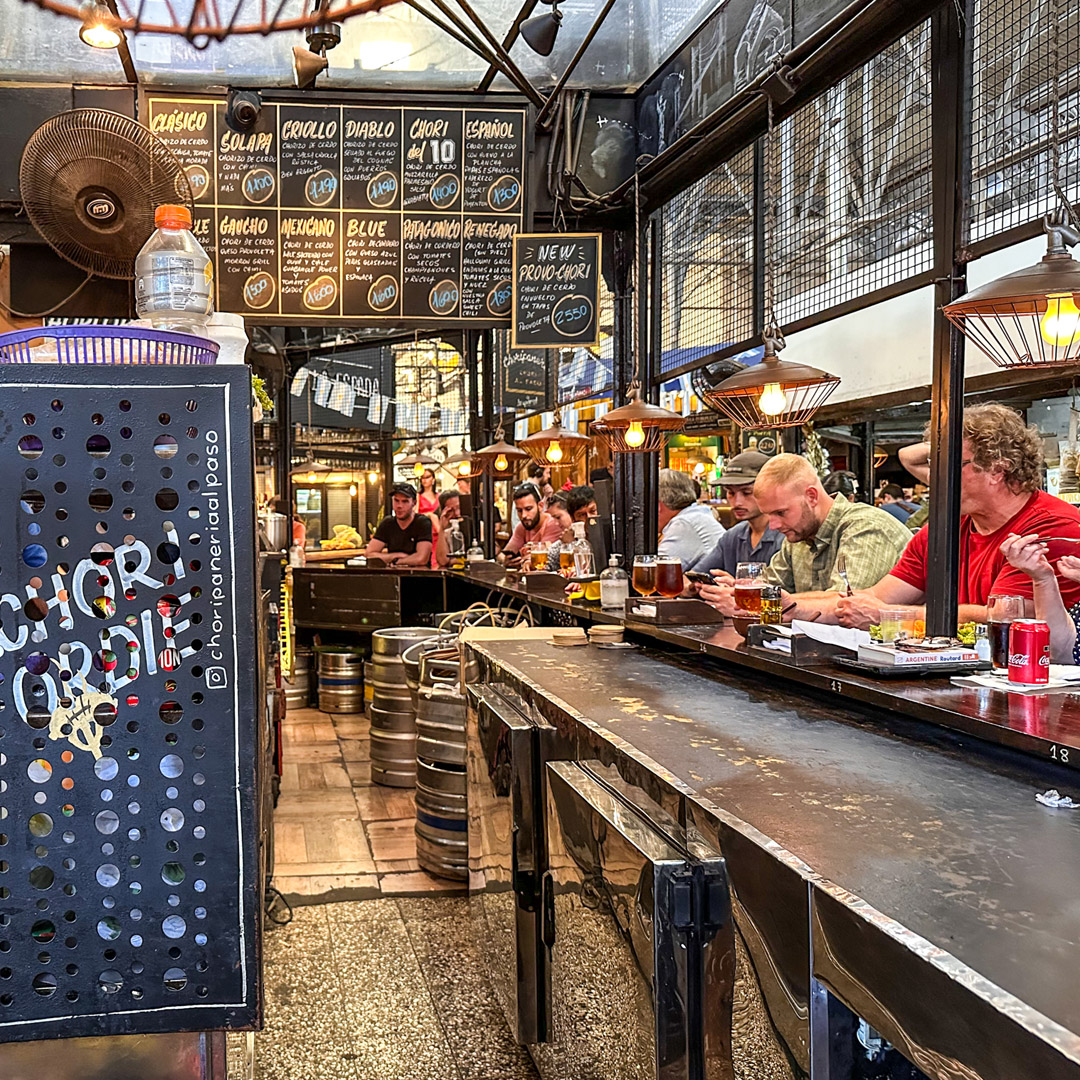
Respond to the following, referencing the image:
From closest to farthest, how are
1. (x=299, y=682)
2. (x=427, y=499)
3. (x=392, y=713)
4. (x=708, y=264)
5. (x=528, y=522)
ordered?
(x=392, y=713) < (x=708, y=264) < (x=299, y=682) < (x=528, y=522) < (x=427, y=499)

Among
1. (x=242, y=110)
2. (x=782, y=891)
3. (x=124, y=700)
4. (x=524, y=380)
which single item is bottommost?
(x=782, y=891)

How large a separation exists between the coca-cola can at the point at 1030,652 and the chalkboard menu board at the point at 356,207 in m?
4.78

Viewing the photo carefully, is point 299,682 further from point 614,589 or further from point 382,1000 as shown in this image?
point 382,1000

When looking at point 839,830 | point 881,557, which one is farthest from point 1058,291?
point 881,557

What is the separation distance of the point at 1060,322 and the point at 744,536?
317 cm

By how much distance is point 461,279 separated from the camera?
6.54 metres

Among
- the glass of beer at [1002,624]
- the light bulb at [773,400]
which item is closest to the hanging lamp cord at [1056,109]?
the glass of beer at [1002,624]

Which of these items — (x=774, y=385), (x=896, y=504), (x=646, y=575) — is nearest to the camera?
(x=774, y=385)

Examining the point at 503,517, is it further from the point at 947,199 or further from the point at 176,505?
the point at 176,505

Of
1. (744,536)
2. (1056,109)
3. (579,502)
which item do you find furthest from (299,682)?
(1056,109)

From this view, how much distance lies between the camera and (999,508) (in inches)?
125

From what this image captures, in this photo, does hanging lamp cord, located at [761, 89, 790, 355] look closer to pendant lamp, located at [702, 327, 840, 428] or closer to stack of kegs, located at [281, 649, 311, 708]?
pendant lamp, located at [702, 327, 840, 428]

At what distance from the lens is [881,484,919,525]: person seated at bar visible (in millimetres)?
7869

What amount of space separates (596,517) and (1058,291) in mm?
4004
